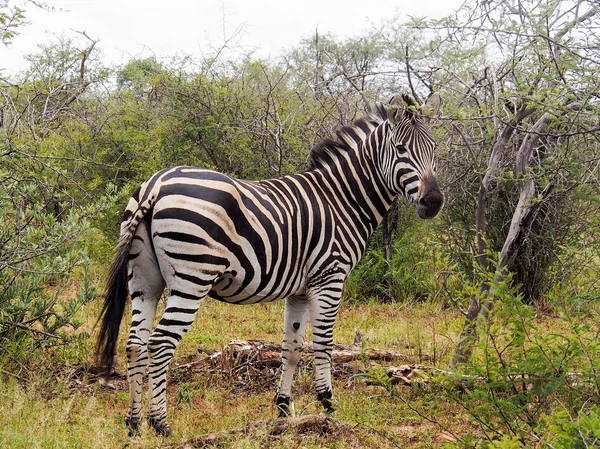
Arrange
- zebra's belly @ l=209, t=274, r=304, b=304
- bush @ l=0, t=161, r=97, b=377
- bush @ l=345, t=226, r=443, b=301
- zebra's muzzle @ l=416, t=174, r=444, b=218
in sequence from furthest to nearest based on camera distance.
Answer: bush @ l=345, t=226, r=443, b=301 < bush @ l=0, t=161, r=97, b=377 < zebra's muzzle @ l=416, t=174, r=444, b=218 < zebra's belly @ l=209, t=274, r=304, b=304

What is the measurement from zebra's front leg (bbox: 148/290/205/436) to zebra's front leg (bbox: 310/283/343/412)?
1138 mm

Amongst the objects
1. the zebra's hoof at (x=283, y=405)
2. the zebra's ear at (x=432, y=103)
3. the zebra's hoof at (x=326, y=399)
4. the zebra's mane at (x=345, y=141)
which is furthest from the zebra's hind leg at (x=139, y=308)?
the zebra's ear at (x=432, y=103)

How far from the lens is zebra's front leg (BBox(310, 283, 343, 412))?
5.09 meters

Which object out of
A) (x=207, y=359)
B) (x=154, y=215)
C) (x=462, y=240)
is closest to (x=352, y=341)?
(x=207, y=359)

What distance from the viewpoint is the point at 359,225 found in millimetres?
5406

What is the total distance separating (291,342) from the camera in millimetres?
5352

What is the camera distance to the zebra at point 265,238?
431 cm

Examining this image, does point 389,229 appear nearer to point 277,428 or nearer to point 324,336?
point 324,336

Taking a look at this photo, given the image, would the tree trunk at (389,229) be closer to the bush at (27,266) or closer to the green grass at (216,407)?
the green grass at (216,407)

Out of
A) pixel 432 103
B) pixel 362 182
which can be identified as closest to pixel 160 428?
pixel 362 182

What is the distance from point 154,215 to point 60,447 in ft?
5.31

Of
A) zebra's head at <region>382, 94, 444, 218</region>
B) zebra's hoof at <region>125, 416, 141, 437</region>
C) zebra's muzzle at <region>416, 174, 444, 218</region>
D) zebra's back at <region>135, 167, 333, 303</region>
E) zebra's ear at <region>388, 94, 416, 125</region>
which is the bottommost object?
zebra's hoof at <region>125, 416, 141, 437</region>

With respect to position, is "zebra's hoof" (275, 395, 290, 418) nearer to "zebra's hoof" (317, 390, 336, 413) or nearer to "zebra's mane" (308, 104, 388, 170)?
"zebra's hoof" (317, 390, 336, 413)

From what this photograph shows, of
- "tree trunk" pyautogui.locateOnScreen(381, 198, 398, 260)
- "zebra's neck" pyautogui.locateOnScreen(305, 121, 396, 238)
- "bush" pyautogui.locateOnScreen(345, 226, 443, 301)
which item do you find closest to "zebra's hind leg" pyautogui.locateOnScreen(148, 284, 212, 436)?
"zebra's neck" pyautogui.locateOnScreen(305, 121, 396, 238)
